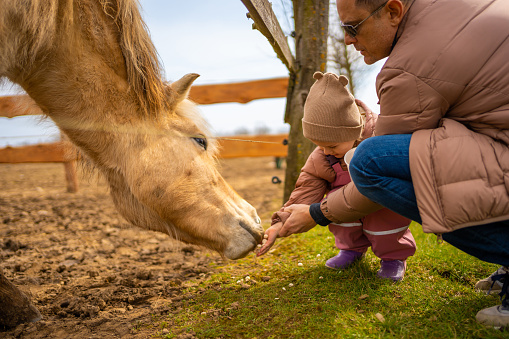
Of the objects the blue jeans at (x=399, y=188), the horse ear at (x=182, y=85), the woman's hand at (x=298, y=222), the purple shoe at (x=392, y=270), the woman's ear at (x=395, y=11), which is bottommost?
the purple shoe at (x=392, y=270)

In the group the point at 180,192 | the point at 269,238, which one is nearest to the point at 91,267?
the point at 180,192

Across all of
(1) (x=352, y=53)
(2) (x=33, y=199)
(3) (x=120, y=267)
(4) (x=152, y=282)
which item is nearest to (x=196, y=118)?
(4) (x=152, y=282)

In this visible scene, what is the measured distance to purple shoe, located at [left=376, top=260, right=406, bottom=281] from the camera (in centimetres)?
219

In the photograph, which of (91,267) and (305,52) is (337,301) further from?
(305,52)

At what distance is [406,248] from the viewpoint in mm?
2248

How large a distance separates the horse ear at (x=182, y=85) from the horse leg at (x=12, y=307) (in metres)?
1.47

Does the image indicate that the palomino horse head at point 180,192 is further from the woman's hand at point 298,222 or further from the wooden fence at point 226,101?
the wooden fence at point 226,101

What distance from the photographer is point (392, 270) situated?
7.29 feet

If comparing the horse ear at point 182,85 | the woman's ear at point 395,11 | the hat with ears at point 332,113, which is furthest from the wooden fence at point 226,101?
the woman's ear at point 395,11

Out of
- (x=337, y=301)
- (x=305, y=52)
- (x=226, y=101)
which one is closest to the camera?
(x=337, y=301)

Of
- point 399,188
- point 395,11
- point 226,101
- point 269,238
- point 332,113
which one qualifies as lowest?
point 269,238

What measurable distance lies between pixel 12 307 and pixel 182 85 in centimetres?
163

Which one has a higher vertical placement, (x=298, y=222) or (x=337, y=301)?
(x=298, y=222)

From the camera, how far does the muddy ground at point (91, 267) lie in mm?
2059
